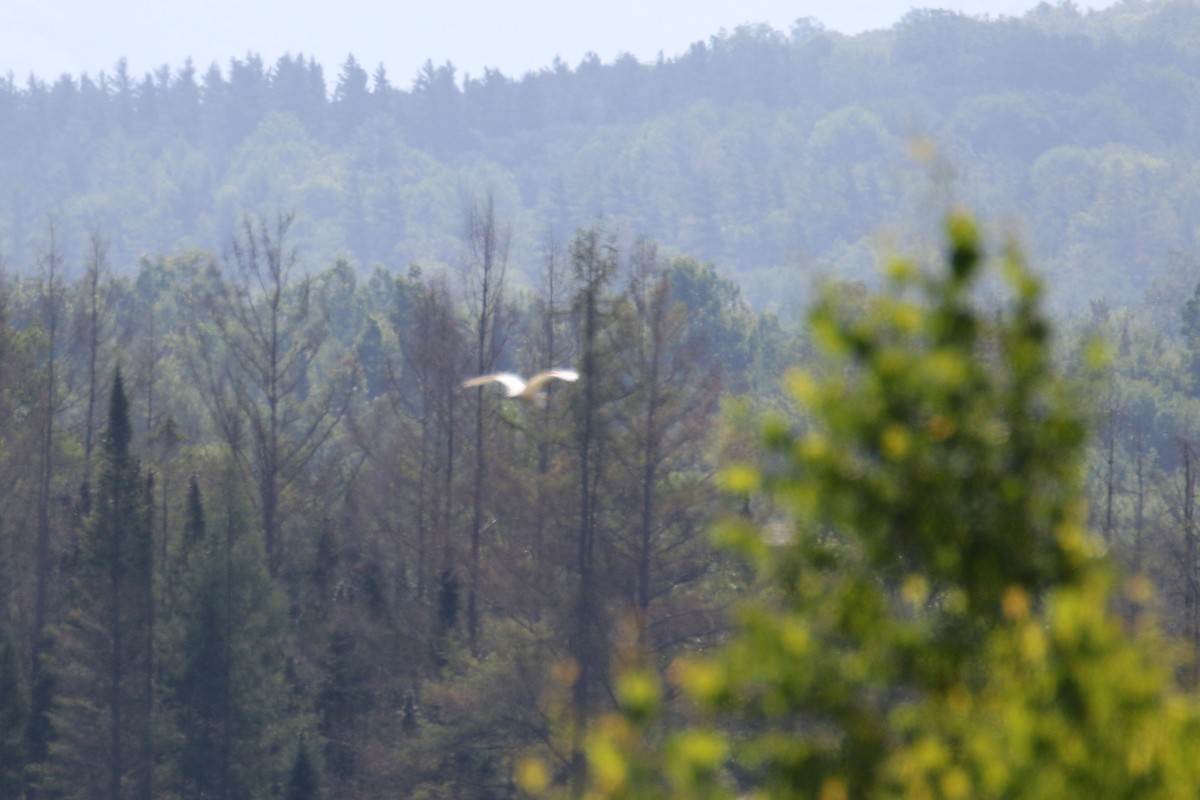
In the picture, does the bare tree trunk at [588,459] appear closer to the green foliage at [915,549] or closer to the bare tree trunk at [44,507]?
the bare tree trunk at [44,507]

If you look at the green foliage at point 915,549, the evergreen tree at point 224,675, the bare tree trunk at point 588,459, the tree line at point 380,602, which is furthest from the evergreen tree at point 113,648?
the green foliage at point 915,549

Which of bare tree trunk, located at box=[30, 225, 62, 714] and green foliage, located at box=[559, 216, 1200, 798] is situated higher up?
green foliage, located at box=[559, 216, 1200, 798]

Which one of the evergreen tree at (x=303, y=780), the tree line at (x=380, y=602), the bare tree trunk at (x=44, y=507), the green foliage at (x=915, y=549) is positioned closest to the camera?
the green foliage at (x=915, y=549)

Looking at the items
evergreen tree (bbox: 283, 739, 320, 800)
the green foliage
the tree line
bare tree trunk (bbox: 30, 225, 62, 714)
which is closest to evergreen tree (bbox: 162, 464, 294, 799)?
the tree line

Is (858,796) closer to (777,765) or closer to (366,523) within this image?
(777,765)

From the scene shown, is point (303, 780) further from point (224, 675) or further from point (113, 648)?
point (113, 648)

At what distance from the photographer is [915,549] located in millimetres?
4234

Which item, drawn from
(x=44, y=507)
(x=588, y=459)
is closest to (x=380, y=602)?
(x=588, y=459)

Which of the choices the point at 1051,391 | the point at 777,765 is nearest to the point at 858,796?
the point at 777,765

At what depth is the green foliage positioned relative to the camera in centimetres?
394

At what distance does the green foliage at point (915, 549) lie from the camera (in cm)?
394

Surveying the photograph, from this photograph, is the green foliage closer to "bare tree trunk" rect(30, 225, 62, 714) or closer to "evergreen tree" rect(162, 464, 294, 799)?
"evergreen tree" rect(162, 464, 294, 799)

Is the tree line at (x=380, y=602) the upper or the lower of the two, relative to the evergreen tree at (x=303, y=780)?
upper

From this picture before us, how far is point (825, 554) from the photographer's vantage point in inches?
179
